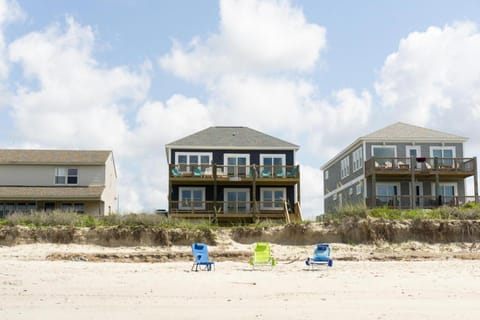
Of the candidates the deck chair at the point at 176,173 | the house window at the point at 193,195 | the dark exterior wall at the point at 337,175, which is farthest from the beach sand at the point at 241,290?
the dark exterior wall at the point at 337,175

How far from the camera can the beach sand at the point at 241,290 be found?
13258 mm

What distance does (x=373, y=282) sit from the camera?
736 inches

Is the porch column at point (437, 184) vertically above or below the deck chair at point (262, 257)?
above

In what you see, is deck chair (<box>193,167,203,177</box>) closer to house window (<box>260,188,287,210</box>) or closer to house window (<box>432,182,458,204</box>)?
house window (<box>260,188,287,210</box>)

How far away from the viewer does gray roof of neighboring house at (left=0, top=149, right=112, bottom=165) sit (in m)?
44.5

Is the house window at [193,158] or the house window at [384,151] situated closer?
the house window at [193,158]

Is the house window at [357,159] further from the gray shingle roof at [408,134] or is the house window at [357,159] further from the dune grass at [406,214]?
the dune grass at [406,214]

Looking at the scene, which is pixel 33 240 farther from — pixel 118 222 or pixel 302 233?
pixel 302 233

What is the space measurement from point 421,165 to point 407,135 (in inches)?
110

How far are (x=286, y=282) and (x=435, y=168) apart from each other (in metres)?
25.3

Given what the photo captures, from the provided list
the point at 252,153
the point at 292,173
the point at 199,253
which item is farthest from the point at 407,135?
the point at 199,253

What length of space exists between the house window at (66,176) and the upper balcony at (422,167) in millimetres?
19350

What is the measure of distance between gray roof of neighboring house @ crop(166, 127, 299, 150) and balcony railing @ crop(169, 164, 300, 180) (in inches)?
90.2

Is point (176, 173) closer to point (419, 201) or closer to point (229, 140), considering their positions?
point (229, 140)
